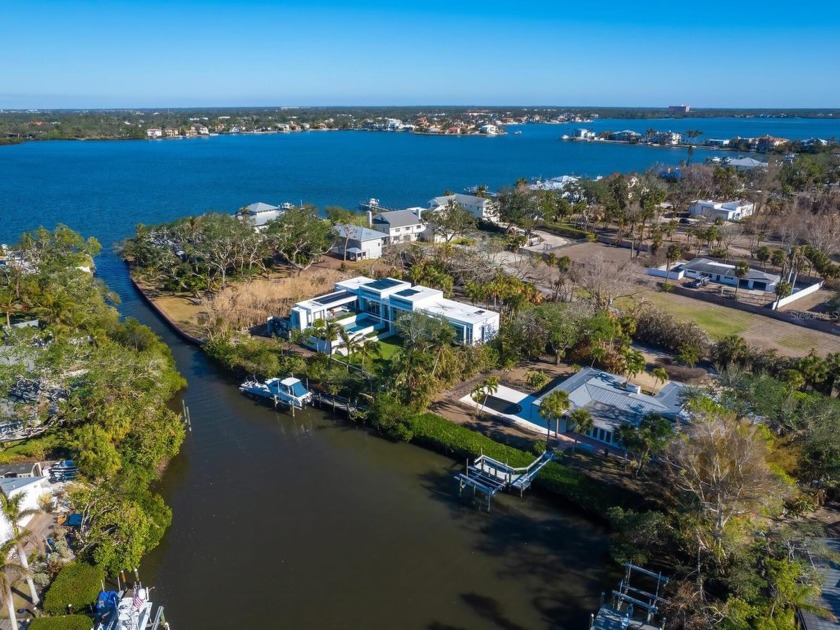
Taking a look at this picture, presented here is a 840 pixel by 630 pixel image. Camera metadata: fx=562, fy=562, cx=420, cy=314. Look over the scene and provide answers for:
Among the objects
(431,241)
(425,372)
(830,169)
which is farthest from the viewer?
(830,169)

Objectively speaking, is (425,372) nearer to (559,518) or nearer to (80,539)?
(559,518)

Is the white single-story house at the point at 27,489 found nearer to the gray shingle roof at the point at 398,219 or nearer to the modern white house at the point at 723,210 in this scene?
the gray shingle roof at the point at 398,219

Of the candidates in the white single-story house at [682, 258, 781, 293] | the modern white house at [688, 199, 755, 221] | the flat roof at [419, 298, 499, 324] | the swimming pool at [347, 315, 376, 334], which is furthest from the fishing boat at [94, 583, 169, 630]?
the modern white house at [688, 199, 755, 221]

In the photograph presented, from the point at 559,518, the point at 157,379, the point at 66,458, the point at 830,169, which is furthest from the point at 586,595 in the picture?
the point at 830,169

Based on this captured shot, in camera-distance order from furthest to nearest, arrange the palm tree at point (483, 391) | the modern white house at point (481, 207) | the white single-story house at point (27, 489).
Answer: the modern white house at point (481, 207), the palm tree at point (483, 391), the white single-story house at point (27, 489)

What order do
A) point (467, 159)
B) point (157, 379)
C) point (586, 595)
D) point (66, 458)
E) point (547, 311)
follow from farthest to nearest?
point (467, 159) < point (547, 311) < point (157, 379) < point (66, 458) < point (586, 595)

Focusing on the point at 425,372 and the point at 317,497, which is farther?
the point at 425,372

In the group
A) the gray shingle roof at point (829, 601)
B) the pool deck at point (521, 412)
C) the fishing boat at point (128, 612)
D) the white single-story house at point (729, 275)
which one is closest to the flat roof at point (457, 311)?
the pool deck at point (521, 412)

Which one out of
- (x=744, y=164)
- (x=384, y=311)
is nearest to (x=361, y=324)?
(x=384, y=311)
